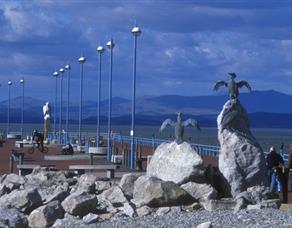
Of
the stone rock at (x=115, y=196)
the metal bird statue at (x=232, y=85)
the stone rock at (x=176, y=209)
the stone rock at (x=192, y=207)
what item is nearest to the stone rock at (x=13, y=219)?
the stone rock at (x=115, y=196)

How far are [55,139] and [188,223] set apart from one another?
5266 cm

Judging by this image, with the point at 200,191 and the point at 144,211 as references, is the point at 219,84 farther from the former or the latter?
the point at 144,211

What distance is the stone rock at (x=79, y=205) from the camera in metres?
19.0

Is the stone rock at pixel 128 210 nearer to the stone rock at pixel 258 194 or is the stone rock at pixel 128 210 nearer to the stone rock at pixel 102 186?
the stone rock at pixel 258 194

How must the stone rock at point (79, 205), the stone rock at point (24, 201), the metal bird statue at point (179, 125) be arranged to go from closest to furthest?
the stone rock at point (79, 205) → the stone rock at point (24, 201) → the metal bird statue at point (179, 125)

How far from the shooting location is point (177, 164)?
67.0 feet

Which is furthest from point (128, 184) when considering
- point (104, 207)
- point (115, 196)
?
point (104, 207)

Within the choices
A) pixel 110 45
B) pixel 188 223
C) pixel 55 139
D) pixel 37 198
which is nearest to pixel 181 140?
pixel 37 198

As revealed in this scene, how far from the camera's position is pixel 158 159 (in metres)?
21.3

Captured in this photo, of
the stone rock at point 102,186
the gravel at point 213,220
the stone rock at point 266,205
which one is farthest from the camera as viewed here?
the stone rock at point 102,186

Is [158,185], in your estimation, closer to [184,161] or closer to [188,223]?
[184,161]

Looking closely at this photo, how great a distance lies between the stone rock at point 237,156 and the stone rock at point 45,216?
3805 mm

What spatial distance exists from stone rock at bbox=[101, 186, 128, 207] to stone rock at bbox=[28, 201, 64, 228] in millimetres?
1422

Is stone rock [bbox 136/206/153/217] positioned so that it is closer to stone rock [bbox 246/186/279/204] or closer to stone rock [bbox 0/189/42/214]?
stone rock [bbox 246/186/279/204]
